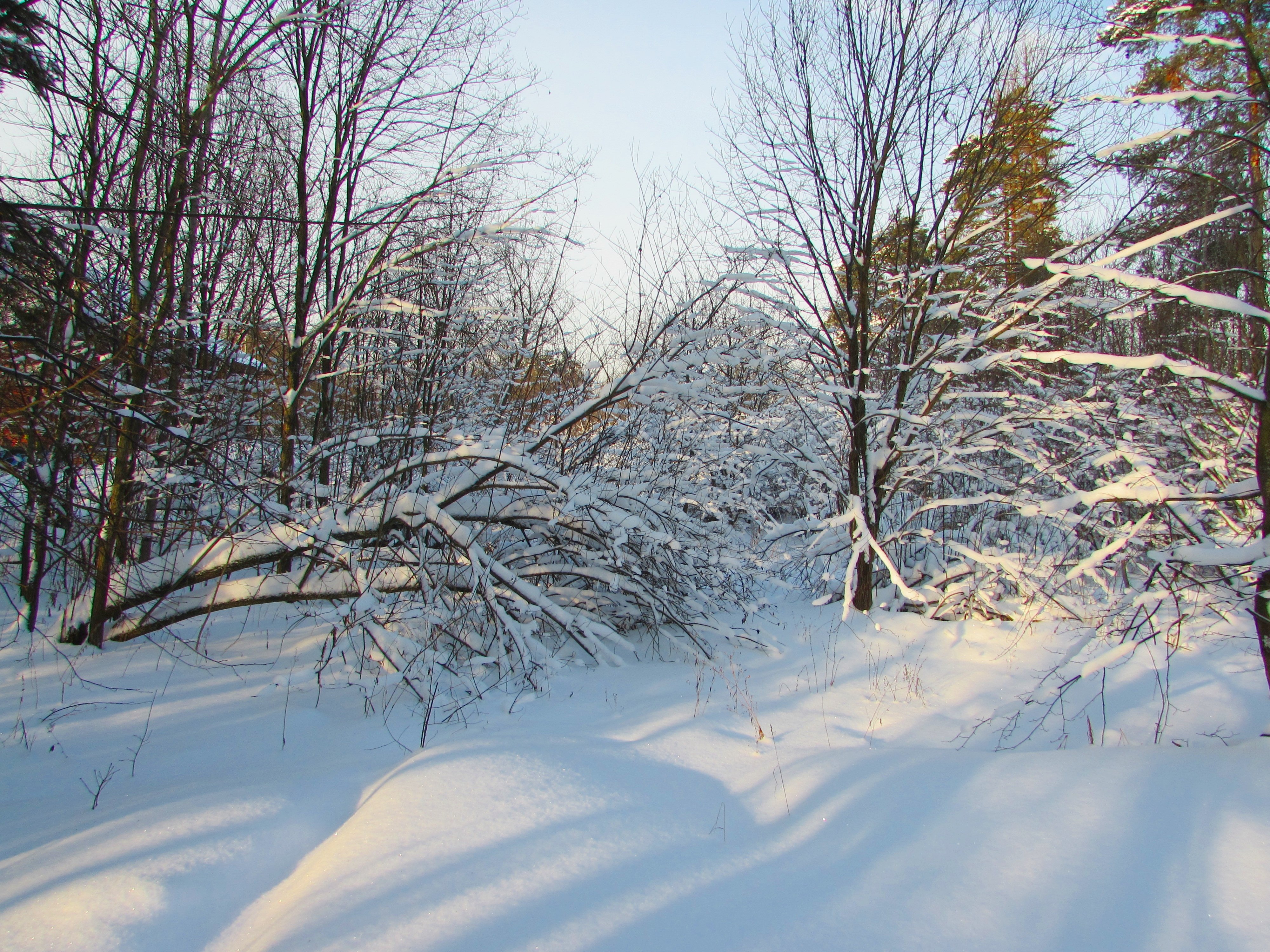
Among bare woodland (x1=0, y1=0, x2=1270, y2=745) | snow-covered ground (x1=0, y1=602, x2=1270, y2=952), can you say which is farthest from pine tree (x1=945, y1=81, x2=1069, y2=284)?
snow-covered ground (x1=0, y1=602, x2=1270, y2=952)

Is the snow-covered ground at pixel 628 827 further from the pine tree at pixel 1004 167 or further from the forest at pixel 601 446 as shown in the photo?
the pine tree at pixel 1004 167

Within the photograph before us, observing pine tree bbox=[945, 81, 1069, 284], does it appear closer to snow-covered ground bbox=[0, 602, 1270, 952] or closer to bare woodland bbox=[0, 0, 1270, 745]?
bare woodland bbox=[0, 0, 1270, 745]

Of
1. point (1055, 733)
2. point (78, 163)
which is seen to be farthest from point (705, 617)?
point (78, 163)

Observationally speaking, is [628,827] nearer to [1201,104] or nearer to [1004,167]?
[1201,104]

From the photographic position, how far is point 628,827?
2.40 meters

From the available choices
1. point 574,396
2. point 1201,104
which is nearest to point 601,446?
point 574,396

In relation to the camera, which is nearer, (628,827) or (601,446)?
(628,827)

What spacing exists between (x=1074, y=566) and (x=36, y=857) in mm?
4376

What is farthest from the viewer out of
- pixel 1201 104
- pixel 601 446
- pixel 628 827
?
pixel 601 446

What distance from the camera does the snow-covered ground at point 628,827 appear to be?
6.18 feet

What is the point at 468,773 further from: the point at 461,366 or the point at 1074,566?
the point at 461,366

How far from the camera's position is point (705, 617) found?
5.36m

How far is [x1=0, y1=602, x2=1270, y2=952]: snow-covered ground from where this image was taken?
74.1 inches

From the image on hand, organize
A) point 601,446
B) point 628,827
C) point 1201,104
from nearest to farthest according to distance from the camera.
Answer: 1. point 628,827
2. point 1201,104
3. point 601,446
